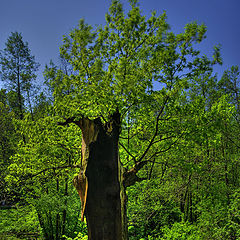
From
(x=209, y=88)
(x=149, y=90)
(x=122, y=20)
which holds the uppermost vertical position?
(x=209, y=88)

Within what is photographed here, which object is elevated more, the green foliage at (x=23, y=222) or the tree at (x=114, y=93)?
the tree at (x=114, y=93)

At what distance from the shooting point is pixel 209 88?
14.2m

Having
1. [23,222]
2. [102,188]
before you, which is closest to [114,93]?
[102,188]

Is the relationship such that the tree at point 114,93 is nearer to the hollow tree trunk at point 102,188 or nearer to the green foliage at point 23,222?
the hollow tree trunk at point 102,188

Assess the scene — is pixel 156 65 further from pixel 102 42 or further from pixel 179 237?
pixel 179 237

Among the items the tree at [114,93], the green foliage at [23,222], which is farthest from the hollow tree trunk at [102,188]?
the green foliage at [23,222]

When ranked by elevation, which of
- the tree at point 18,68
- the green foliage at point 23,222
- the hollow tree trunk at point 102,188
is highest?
the tree at point 18,68

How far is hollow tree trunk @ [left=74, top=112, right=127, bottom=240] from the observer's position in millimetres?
3764

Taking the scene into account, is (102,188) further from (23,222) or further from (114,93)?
(23,222)

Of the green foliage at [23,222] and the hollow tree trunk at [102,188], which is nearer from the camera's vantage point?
the hollow tree trunk at [102,188]

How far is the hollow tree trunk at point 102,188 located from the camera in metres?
3.76

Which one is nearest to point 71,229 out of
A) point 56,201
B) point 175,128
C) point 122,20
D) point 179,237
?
point 56,201

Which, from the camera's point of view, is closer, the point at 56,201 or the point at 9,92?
the point at 56,201

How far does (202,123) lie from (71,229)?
1027 cm
